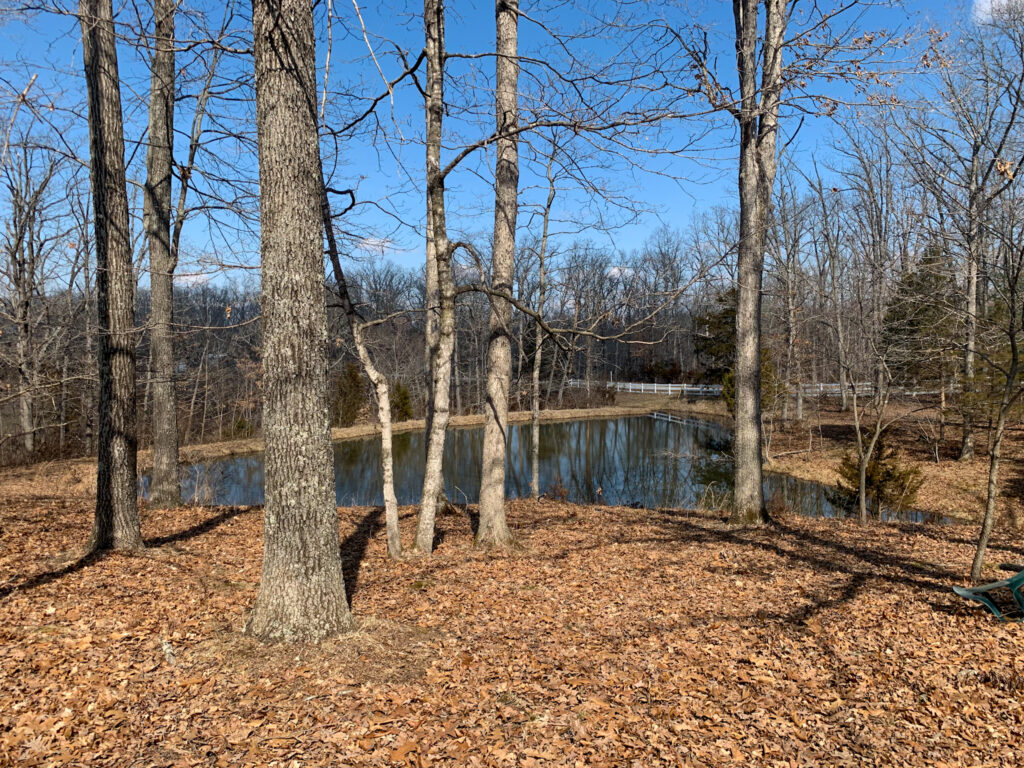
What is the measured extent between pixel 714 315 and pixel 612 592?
26.9 meters

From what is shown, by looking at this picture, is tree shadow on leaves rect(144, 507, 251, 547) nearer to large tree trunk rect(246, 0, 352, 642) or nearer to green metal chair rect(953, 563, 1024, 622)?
large tree trunk rect(246, 0, 352, 642)

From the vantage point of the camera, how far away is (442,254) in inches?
208

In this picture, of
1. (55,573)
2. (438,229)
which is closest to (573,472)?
(438,229)

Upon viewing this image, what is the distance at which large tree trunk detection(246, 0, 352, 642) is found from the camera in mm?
3494

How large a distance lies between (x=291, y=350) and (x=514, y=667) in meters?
2.27

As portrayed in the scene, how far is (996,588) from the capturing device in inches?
164

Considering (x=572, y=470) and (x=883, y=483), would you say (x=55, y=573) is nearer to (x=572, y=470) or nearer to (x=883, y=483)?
(x=883, y=483)

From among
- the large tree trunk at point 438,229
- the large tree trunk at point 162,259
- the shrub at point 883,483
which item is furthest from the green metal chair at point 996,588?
the large tree trunk at point 162,259

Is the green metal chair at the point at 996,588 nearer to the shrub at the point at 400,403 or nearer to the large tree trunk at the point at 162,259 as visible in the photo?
the large tree trunk at the point at 162,259

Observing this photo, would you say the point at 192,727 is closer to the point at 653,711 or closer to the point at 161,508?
the point at 653,711

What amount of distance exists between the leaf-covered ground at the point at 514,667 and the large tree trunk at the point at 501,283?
71 centimetres

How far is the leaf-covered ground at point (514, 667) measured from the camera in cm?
277

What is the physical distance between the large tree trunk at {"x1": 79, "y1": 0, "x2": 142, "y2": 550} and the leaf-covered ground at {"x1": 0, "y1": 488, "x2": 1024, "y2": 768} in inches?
18.7

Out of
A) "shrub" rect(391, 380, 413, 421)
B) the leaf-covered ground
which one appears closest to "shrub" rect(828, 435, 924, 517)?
the leaf-covered ground
